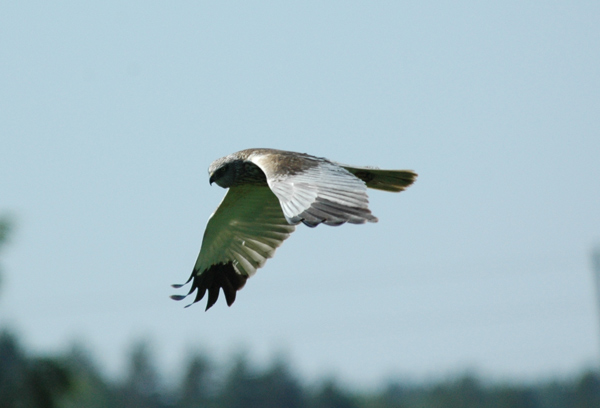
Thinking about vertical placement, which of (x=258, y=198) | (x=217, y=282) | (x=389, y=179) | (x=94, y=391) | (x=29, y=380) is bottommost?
(x=217, y=282)

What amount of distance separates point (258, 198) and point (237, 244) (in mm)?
595

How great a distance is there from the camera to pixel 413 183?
1120cm

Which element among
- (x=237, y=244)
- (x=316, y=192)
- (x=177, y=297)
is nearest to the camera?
(x=316, y=192)

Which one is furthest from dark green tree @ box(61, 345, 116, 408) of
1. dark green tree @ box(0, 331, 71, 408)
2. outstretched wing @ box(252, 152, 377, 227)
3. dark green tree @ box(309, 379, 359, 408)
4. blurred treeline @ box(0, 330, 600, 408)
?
outstretched wing @ box(252, 152, 377, 227)

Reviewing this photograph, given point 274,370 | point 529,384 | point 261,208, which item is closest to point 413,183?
point 261,208

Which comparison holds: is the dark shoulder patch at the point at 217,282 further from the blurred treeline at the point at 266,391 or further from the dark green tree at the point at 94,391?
the dark green tree at the point at 94,391

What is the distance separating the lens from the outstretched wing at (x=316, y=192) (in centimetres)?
832

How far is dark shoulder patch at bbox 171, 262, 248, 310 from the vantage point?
38.5 ft

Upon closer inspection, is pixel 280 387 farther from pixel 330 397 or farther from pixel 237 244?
pixel 237 244

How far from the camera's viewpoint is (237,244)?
11945 millimetres

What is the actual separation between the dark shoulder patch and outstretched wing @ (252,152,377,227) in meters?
2.11

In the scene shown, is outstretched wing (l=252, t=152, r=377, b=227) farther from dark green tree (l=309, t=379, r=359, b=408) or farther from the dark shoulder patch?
dark green tree (l=309, t=379, r=359, b=408)

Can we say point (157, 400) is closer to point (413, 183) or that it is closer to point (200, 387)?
point (200, 387)

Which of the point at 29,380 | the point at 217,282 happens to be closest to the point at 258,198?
the point at 217,282
